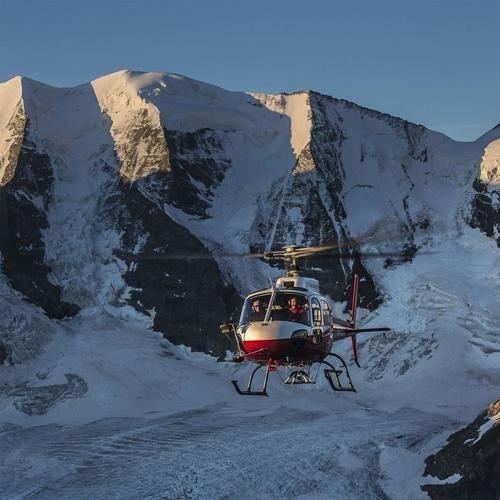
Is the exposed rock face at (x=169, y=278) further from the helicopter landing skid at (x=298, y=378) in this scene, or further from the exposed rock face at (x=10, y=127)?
the helicopter landing skid at (x=298, y=378)

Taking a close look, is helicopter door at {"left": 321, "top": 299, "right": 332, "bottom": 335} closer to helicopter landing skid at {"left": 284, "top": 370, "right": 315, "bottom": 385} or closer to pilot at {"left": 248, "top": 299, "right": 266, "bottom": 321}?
helicopter landing skid at {"left": 284, "top": 370, "right": 315, "bottom": 385}

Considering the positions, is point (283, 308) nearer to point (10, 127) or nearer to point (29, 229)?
Result: point (29, 229)

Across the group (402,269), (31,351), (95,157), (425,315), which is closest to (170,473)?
(31,351)

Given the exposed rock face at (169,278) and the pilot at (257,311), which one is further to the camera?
the exposed rock face at (169,278)

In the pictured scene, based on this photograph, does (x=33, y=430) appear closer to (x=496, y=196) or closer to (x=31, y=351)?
(x=31, y=351)

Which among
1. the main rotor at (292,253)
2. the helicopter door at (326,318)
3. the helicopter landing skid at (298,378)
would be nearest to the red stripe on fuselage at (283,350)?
the helicopter door at (326,318)

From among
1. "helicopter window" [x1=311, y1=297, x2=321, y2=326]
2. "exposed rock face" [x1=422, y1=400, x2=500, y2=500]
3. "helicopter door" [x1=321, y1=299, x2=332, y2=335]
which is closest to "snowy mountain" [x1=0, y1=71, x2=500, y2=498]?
"exposed rock face" [x1=422, y1=400, x2=500, y2=500]
